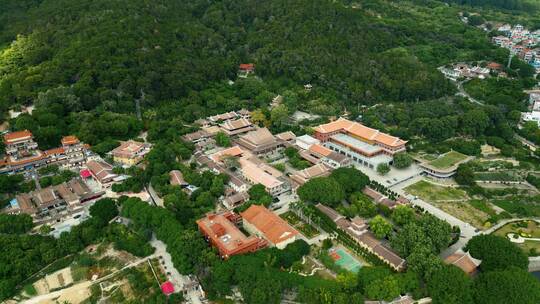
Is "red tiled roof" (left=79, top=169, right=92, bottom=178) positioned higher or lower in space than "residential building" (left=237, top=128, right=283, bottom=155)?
higher

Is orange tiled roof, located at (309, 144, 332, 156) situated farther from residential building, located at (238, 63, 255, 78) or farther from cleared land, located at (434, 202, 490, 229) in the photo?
residential building, located at (238, 63, 255, 78)

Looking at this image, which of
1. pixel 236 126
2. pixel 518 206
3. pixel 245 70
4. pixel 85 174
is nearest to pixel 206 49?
pixel 245 70

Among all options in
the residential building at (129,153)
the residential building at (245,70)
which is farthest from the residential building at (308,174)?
the residential building at (245,70)

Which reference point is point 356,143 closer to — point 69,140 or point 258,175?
point 258,175

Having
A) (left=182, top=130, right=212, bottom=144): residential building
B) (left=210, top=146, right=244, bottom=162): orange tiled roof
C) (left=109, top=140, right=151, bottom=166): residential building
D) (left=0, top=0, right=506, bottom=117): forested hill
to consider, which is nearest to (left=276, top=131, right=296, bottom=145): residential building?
(left=210, top=146, right=244, bottom=162): orange tiled roof

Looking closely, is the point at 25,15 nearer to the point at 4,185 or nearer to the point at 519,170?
the point at 4,185
